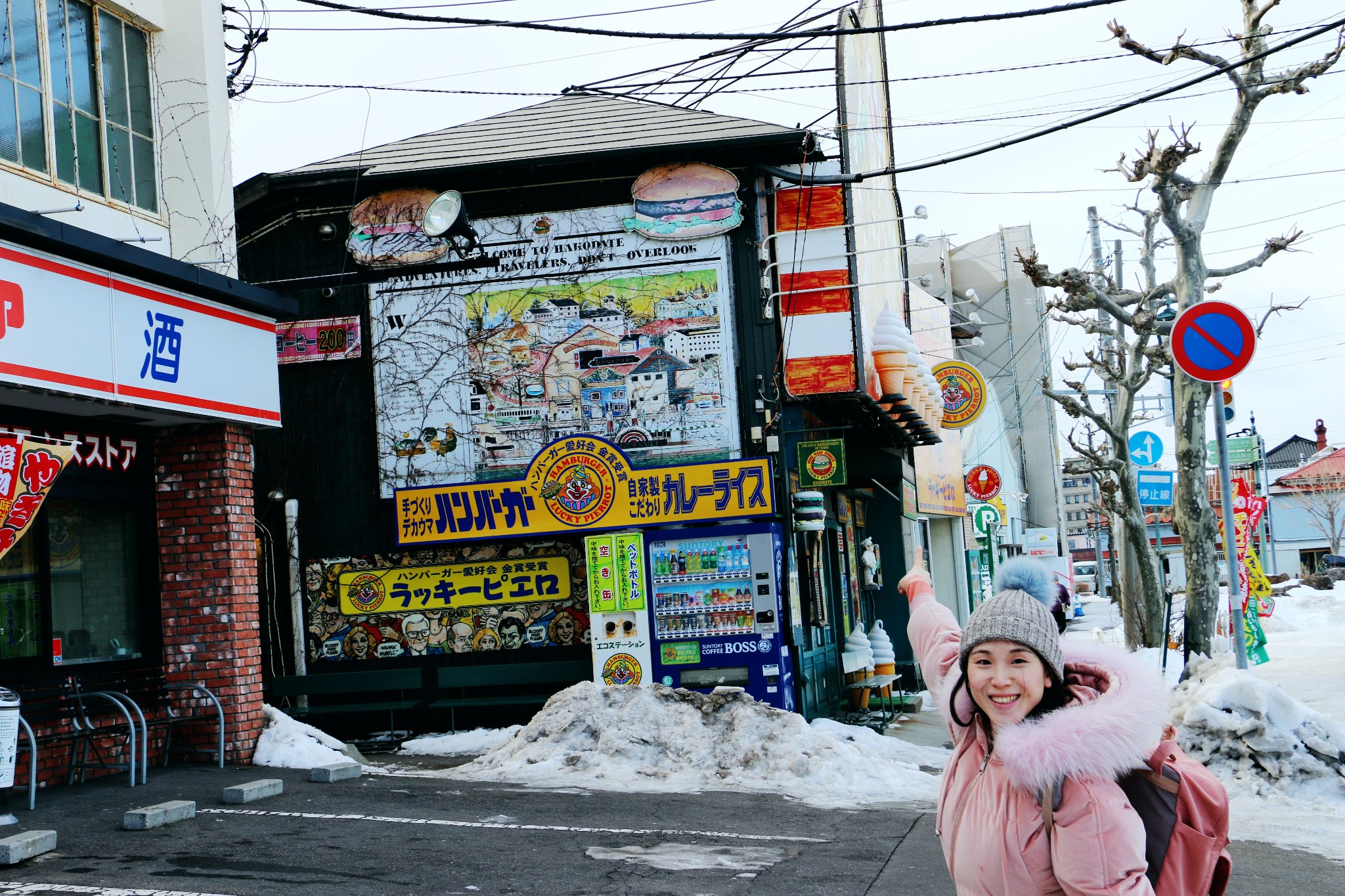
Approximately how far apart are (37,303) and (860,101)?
1281 centimetres

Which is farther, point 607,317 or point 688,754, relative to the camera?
point 607,317

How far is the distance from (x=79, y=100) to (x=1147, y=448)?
16.0 m

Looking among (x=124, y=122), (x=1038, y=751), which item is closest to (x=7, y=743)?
(x=124, y=122)

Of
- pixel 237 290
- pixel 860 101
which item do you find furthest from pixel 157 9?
pixel 860 101

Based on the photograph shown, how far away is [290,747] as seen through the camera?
11773 mm

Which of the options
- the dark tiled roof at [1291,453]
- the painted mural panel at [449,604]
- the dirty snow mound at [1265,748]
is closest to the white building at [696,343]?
the painted mural panel at [449,604]

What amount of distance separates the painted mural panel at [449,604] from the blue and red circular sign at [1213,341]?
8322 mm

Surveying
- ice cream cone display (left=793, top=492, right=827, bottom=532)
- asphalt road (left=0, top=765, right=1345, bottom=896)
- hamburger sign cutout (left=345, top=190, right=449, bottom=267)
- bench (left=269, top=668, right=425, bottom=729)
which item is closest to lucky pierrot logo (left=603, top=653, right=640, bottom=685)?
ice cream cone display (left=793, top=492, right=827, bottom=532)

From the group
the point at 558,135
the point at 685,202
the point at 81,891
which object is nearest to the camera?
the point at 81,891

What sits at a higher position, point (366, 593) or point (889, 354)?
point (889, 354)

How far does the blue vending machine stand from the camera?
14742mm

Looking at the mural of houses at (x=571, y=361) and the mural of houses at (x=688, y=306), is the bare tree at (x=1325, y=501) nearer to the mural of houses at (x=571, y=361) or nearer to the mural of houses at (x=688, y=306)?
the mural of houses at (x=688, y=306)

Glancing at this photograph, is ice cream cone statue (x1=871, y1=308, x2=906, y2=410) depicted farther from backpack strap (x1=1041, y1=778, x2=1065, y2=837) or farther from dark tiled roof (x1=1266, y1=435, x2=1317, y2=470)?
dark tiled roof (x1=1266, y1=435, x2=1317, y2=470)

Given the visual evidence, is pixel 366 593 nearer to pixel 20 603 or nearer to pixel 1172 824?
pixel 20 603
